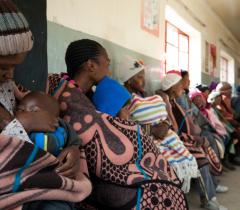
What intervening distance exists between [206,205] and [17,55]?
6.51 ft

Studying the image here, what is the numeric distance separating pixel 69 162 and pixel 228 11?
18.5ft

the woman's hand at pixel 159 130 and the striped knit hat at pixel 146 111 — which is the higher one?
the striped knit hat at pixel 146 111

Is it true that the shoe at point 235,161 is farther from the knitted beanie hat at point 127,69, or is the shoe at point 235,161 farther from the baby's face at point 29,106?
the baby's face at point 29,106

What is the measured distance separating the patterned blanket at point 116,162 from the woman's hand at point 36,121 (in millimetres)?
348

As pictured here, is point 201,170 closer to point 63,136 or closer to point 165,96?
point 165,96

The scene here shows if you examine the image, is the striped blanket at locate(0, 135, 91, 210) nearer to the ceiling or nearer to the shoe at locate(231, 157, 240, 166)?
the shoe at locate(231, 157, 240, 166)

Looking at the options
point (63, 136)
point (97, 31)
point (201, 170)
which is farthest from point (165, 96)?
point (63, 136)

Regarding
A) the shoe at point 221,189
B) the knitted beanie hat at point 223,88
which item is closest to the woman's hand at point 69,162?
the shoe at point 221,189

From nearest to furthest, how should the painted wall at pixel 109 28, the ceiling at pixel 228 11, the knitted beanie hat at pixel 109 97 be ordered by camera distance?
the knitted beanie hat at pixel 109 97
the painted wall at pixel 109 28
the ceiling at pixel 228 11

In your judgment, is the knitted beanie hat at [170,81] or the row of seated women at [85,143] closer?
the row of seated women at [85,143]

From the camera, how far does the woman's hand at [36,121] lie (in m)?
0.99

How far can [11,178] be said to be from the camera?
0.87 m

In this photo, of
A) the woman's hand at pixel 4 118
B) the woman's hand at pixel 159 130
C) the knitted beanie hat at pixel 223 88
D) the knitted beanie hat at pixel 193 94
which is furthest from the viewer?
the knitted beanie hat at pixel 223 88

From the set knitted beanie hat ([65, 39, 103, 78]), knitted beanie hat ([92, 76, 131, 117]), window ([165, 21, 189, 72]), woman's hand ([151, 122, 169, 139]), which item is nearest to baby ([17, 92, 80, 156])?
knitted beanie hat ([92, 76, 131, 117])
